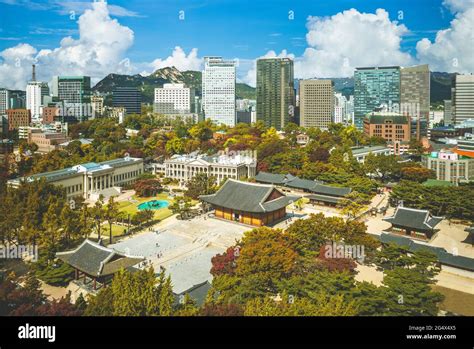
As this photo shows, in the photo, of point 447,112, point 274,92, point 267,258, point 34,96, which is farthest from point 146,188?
point 447,112

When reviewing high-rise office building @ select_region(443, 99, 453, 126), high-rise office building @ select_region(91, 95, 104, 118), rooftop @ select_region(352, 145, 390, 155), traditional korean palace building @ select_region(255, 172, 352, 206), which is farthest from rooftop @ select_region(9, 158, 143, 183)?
high-rise office building @ select_region(443, 99, 453, 126)

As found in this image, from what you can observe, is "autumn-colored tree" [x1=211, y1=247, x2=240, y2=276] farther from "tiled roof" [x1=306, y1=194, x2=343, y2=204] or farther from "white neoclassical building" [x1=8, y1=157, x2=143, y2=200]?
"white neoclassical building" [x1=8, y1=157, x2=143, y2=200]

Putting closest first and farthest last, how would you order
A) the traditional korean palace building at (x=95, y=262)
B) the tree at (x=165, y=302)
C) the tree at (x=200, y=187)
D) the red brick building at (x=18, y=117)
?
the tree at (x=165, y=302) < the traditional korean palace building at (x=95, y=262) < the tree at (x=200, y=187) < the red brick building at (x=18, y=117)

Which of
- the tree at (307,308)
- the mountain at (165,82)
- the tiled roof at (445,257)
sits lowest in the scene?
the tiled roof at (445,257)

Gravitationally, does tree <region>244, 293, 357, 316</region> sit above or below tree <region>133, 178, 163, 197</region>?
below

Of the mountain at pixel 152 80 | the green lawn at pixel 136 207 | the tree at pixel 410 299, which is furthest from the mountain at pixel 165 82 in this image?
the tree at pixel 410 299

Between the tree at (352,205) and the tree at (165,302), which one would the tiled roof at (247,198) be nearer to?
the tree at (352,205)

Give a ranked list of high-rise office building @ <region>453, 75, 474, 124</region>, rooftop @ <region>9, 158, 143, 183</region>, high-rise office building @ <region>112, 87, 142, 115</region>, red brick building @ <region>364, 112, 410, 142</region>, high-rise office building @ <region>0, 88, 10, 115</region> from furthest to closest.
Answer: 1. high-rise office building @ <region>112, 87, 142, 115</region>
2. high-rise office building @ <region>0, 88, 10, 115</region>
3. high-rise office building @ <region>453, 75, 474, 124</region>
4. red brick building @ <region>364, 112, 410, 142</region>
5. rooftop @ <region>9, 158, 143, 183</region>

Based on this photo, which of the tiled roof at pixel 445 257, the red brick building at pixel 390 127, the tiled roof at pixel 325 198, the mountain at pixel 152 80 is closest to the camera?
the tiled roof at pixel 445 257
